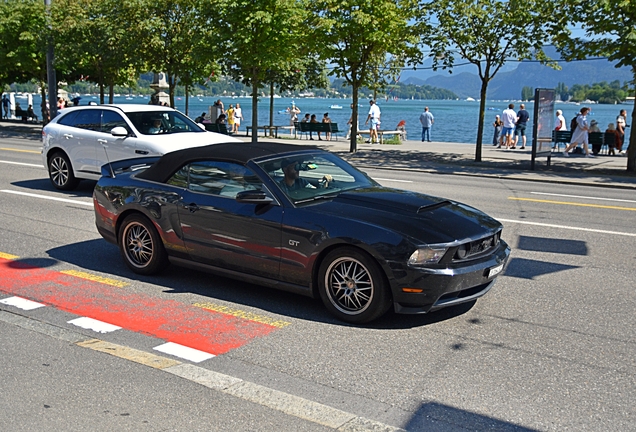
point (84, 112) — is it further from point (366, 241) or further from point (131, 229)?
point (366, 241)

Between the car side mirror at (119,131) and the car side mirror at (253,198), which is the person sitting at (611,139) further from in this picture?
the car side mirror at (253,198)

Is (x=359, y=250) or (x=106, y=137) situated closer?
(x=359, y=250)

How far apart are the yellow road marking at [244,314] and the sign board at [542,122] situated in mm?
15977

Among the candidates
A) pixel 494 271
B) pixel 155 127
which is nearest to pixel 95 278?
pixel 494 271

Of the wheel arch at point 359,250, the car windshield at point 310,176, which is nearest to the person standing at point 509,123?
the car windshield at point 310,176

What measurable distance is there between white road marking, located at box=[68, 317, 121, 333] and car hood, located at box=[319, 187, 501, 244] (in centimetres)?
213

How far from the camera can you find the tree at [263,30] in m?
25.8

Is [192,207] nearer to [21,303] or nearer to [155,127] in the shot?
[21,303]

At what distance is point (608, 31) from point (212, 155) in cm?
1572

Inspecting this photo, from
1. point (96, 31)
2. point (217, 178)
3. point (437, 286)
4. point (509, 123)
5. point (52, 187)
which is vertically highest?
point (96, 31)

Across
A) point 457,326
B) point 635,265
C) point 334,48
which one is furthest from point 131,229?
point 334,48

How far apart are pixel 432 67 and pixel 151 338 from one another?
21559mm

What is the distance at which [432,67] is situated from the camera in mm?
26016

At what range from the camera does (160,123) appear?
14.0 metres
